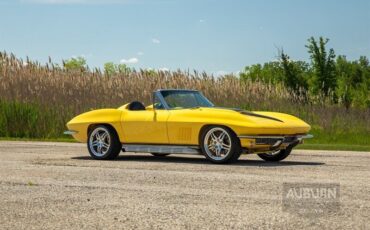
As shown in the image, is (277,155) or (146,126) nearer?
(146,126)

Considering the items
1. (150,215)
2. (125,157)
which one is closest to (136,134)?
(125,157)

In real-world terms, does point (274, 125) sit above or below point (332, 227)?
above

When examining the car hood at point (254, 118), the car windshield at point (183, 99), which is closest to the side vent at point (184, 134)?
the car hood at point (254, 118)

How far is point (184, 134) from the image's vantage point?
12.9 meters

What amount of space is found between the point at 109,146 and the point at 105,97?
1098 cm

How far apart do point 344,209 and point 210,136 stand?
16.5 ft

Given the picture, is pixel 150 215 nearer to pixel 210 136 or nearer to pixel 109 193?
pixel 109 193

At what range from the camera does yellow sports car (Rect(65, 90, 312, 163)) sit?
12273 mm

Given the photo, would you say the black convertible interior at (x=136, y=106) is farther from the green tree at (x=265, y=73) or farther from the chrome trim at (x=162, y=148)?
the green tree at (x=265, y=73)

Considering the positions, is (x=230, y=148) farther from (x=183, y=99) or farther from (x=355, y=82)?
(x=355, y=82)

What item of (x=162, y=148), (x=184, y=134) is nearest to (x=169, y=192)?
(x=184, y=134)

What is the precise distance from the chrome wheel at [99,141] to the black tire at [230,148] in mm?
2122

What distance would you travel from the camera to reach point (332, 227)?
6.68 metres

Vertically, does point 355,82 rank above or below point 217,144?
above
